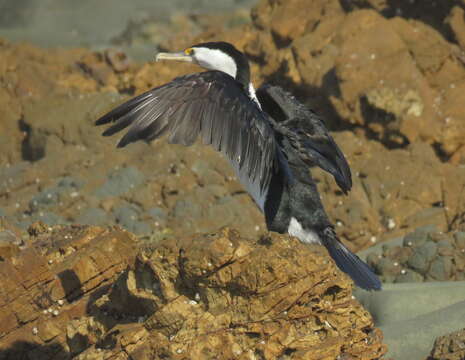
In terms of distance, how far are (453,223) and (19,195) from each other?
580 cm

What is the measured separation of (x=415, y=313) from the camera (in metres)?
7.09

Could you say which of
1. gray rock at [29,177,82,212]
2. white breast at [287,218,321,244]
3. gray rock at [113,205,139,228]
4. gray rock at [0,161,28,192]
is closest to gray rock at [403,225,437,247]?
white breast at [287,218,321,244]

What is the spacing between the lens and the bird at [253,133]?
5387 mm

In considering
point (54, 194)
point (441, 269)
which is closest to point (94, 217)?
point (54, 194)

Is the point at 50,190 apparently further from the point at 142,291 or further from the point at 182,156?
the point at 142,291

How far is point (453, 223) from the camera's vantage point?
33.0 feet

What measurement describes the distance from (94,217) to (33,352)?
5.28 meters

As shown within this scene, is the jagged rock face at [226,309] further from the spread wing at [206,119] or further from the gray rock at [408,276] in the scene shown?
the gray rock at [408,276]

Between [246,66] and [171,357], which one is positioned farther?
[246,66]

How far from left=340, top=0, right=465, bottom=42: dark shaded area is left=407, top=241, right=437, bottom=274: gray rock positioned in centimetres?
481

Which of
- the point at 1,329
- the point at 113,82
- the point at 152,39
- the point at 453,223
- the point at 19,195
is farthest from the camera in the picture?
the point at 152,39

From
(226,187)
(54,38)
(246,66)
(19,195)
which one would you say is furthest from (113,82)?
(246,66)

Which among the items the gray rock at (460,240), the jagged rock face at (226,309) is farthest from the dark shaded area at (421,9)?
the jagged rock face at (226,309)

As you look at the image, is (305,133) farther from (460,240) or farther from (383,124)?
(383,124)
